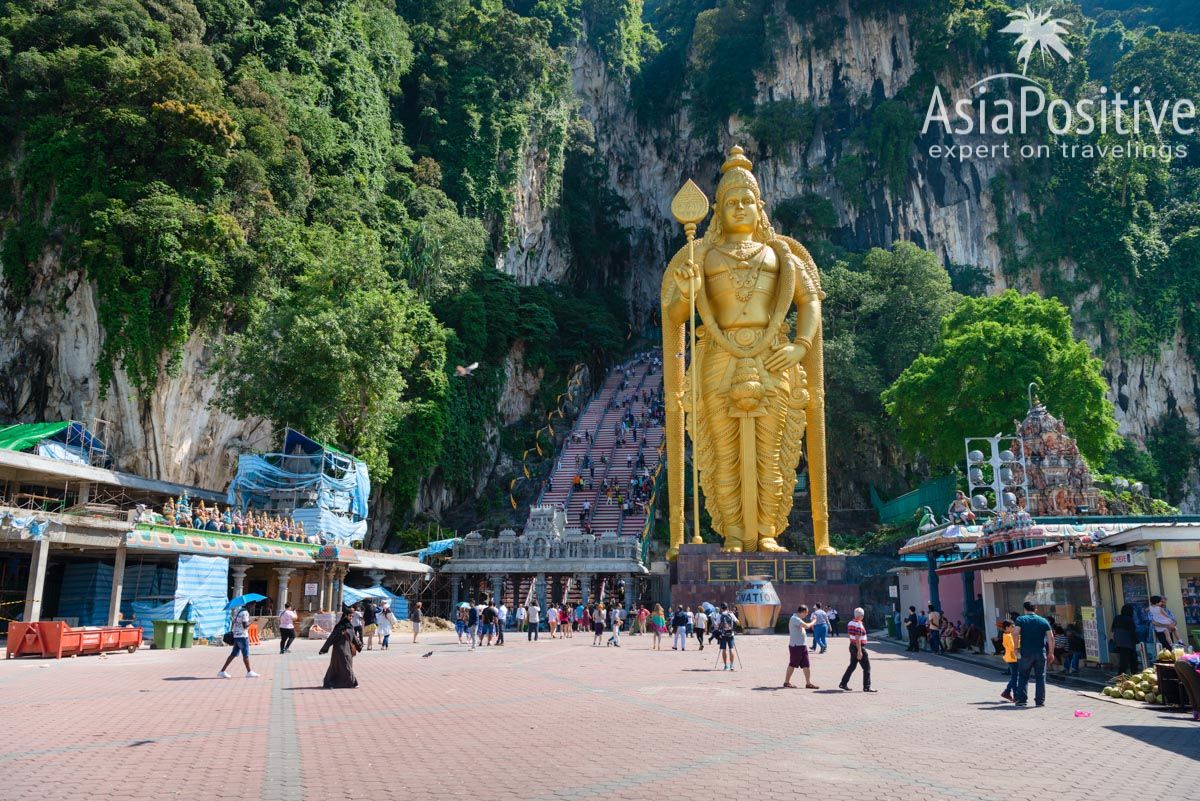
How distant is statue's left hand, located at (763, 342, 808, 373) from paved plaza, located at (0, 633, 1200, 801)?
37.9ft

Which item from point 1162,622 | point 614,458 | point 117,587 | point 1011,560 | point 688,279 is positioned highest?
point 688,279

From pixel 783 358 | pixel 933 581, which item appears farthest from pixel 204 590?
pixel 933 581

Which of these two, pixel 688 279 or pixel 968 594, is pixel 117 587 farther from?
pixel 968 594

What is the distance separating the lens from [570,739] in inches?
269

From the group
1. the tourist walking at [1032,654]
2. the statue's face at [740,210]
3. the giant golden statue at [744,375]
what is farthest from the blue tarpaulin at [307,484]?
the tourist walking at [1032,654]

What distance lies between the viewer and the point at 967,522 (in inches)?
734

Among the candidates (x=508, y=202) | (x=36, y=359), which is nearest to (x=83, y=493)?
(x=36, y=359)

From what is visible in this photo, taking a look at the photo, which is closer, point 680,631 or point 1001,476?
point 680,631

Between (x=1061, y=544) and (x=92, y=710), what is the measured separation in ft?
38.0

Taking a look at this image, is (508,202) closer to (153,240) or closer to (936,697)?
(153,240)

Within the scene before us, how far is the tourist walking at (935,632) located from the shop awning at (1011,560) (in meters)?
1.01

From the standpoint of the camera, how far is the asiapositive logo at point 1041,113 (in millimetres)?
45906

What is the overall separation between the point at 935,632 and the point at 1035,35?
4437 cm

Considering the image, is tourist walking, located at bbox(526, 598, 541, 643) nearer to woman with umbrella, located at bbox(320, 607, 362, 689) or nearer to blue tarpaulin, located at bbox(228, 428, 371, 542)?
blue tarpaulin, located at bbox(228, 428, 371, 542)
